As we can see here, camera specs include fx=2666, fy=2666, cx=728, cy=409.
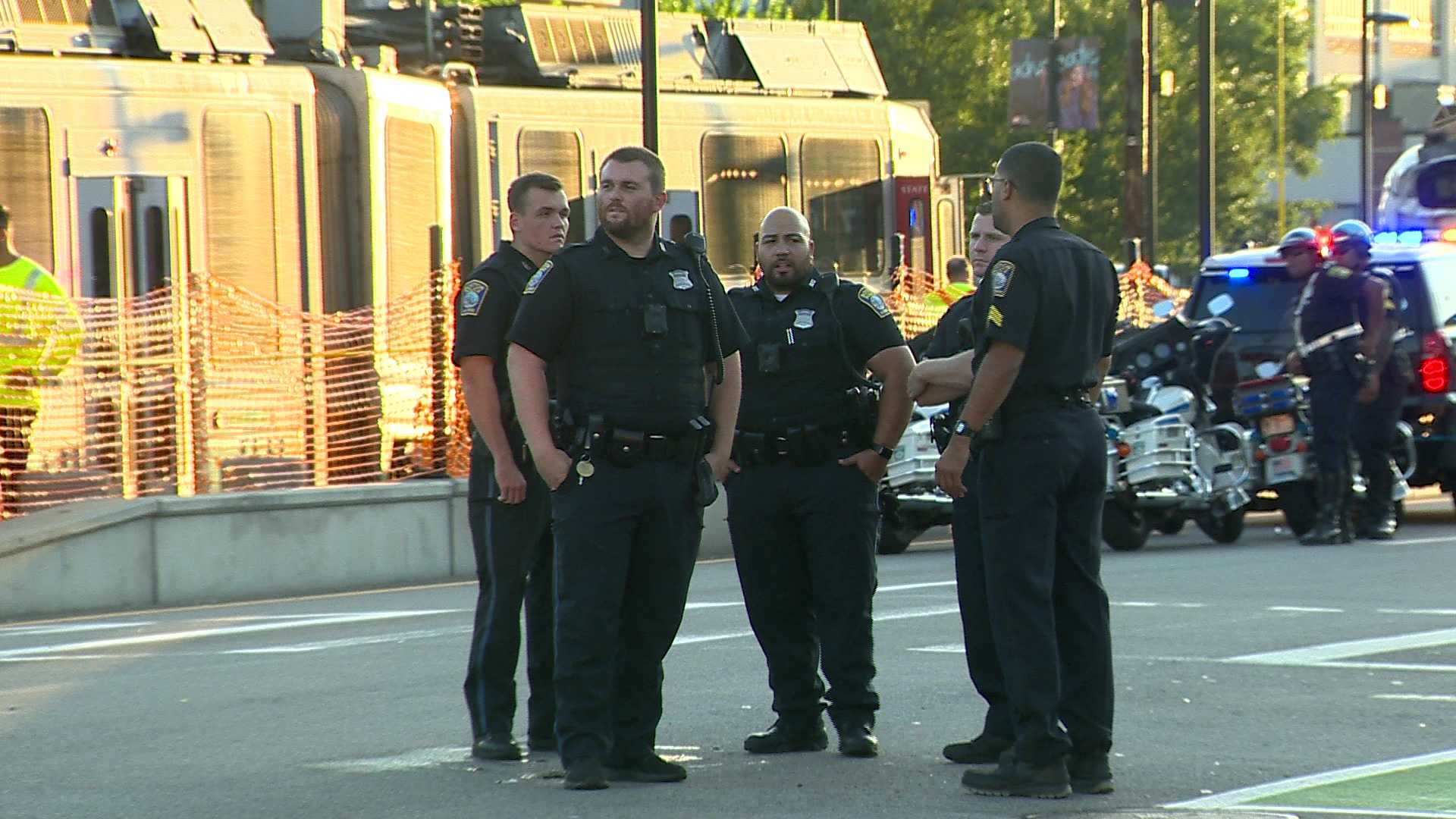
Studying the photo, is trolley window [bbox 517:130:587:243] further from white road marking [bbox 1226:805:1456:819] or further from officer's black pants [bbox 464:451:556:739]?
white road marking [bbox 1226:805:1456:819]

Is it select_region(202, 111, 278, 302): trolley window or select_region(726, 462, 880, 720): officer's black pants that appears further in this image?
select_region(202, 111, 278, 302): trolley window

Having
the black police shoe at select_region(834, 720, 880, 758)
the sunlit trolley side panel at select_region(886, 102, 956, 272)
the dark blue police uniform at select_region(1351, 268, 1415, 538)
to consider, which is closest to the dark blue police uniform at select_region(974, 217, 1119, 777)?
the black police shoe at select_region(834, 720, 880, 758)

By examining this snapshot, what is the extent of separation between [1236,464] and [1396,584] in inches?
125

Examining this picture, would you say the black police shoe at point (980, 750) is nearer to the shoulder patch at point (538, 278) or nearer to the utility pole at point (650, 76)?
the shoulder patch at point (538, 278)

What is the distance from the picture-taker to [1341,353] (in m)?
16.6

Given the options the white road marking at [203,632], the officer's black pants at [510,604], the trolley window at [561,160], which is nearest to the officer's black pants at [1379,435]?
the white road marking at [203,632]

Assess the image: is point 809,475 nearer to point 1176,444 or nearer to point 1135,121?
point 1176,444

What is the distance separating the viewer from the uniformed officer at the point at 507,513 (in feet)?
26.8

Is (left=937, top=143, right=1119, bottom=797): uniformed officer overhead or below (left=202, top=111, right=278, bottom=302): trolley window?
below

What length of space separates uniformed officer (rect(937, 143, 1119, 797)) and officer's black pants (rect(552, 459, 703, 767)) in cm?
83

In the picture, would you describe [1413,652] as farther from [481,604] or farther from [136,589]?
[136,589]

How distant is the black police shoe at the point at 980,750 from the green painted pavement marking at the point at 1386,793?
0.93 meters

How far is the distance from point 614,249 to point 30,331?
810 cm

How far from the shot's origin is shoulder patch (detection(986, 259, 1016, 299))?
24.6ft
